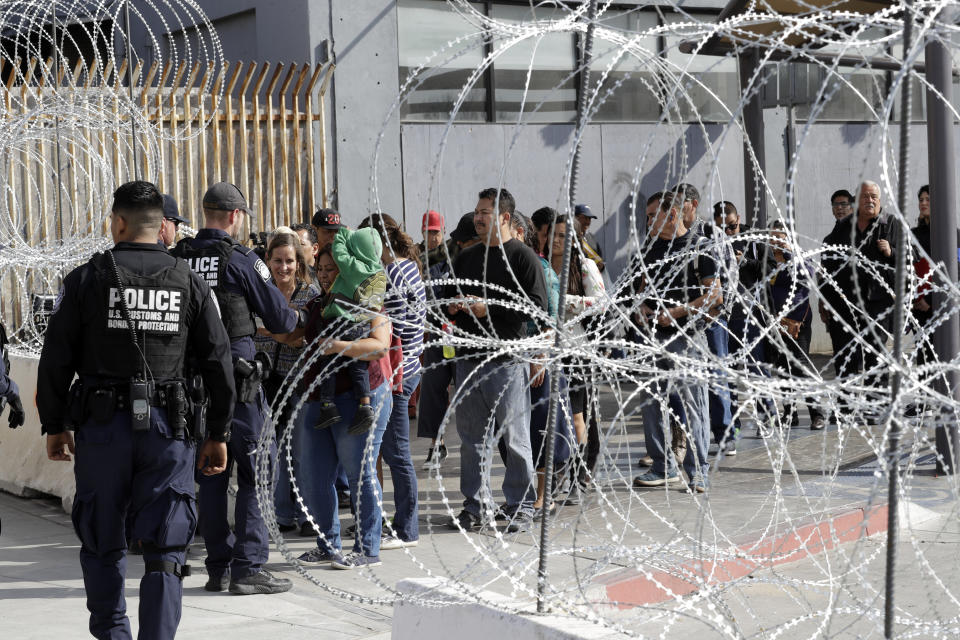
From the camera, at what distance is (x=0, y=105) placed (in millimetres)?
9492

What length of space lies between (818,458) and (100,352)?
5.41 m

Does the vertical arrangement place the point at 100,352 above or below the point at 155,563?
above

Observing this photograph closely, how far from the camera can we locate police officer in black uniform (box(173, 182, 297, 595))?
527cm

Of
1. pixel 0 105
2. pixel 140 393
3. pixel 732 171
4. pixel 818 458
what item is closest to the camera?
pixel 140 393

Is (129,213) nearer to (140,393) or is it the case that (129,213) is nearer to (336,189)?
(140,393)

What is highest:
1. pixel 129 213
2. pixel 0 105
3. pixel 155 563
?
pixel 0 105

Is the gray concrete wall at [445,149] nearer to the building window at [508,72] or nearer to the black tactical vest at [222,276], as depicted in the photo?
the building window at [508,72]

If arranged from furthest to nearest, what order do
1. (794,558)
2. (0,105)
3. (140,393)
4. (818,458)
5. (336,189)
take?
1. (336,189)
2. (0,105)
3. (818,458)
4. (794,558)
5. (140,393)

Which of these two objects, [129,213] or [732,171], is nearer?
[129,213]

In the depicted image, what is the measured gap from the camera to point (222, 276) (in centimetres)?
526

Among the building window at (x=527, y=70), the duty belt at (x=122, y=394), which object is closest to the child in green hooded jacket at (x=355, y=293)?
the duty belt at (x=122, y=394)

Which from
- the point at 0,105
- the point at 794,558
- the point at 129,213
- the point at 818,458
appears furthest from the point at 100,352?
the point at 0,105

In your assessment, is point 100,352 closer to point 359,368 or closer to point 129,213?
point 129,213

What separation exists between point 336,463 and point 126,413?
5.89 feet
